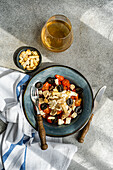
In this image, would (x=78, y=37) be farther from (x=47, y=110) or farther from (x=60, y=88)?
(x=47, y=110)

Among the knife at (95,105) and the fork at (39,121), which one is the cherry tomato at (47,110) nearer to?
the fork at (39,121)

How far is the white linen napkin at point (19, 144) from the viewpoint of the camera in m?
0.88

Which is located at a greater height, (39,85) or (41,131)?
(39,85)

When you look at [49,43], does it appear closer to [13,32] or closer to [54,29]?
[54,29]

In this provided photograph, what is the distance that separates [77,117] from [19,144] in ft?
1.05

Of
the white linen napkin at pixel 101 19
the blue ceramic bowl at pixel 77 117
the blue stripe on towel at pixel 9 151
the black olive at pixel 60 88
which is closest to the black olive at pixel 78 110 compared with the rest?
the blue ceramic bowl at pixel 77 117

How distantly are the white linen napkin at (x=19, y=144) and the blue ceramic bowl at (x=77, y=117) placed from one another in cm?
5

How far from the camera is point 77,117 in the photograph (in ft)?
2.86

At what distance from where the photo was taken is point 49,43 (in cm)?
87

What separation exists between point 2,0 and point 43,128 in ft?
2.23

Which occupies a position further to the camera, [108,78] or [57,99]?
[108,78]

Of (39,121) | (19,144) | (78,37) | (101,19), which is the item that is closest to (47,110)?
(39,121)

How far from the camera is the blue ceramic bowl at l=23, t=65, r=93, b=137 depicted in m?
0.85

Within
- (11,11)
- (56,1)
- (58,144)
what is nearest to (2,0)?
(11,11)
